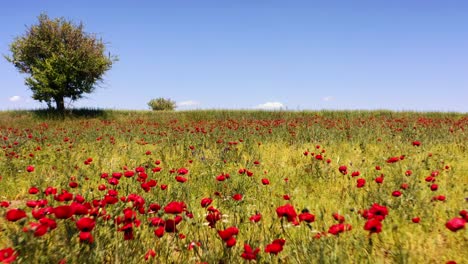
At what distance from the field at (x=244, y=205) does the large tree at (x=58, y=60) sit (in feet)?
62.3

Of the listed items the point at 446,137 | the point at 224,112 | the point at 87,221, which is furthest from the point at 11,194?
the point at 224,112

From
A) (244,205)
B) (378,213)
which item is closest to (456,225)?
(378,213)

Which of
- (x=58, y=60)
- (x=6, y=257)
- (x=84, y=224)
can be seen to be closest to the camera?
(x=6, y=257)

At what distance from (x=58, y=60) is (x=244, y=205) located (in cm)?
2786

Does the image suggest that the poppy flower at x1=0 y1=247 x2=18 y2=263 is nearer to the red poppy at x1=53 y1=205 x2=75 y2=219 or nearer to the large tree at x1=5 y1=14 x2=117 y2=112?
the red poppy at x1=53 y1=205 x2=75 y2=219

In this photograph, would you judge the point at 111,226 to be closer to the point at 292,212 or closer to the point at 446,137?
the point at 292,212

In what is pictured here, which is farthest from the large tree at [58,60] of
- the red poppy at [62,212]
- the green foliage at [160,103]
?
the green foliage at [160,103]

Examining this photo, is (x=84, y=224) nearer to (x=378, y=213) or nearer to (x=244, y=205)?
(x=378, y=213)

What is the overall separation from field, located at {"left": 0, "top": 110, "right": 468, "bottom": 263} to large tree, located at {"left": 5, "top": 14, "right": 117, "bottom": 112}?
19.0 metres

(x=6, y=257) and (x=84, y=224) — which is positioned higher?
(x=84, y=224)

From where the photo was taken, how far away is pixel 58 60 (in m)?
27.8

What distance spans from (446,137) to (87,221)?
1163 cm

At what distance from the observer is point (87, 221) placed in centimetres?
204

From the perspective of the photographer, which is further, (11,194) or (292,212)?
(11,194)
